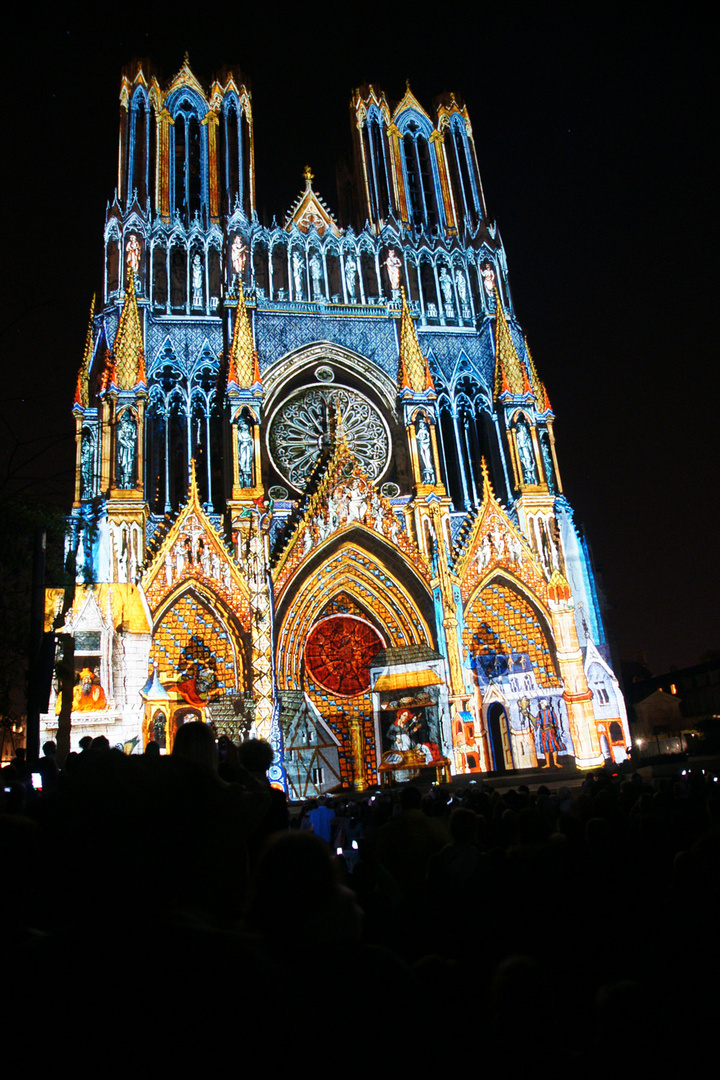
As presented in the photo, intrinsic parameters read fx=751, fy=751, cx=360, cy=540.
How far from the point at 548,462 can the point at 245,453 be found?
11972 millimetres

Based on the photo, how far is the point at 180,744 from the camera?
13.4 feet

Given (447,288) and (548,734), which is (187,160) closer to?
(447,288)

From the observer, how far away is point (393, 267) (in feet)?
108

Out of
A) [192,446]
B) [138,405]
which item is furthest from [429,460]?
[138,405]

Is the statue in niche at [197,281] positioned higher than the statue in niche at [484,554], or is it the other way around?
the statue in niche at [197,281]

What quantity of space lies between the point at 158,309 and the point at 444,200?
48.8ft

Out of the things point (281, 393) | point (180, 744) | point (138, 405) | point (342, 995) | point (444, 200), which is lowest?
point (342, 995)

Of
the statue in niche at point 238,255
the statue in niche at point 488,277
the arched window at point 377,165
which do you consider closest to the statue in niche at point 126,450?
the statue in niche at point 238,255

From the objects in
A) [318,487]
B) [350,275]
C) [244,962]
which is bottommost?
[244,962]

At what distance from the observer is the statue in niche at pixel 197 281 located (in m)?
30.7

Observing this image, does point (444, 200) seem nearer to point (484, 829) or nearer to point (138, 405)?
point (138, 405)

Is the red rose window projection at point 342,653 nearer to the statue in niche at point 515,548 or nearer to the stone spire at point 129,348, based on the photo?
the statue in niche at point 515,548

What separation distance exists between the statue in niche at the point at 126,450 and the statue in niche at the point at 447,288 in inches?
583

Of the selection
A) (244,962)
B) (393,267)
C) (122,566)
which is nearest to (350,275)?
(393,267)
